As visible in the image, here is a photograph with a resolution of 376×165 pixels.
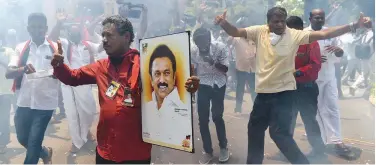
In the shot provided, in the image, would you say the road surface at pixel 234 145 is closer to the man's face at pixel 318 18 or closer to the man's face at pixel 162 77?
the man's face at pixel 318 18

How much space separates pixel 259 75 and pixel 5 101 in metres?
3.22

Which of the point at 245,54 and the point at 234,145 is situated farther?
the point at 245,54

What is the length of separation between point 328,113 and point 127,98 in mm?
2675

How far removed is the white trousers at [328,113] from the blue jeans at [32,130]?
2940mm

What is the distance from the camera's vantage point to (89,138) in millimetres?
4688

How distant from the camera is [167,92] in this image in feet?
7.23

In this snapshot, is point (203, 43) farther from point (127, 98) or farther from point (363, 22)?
point (127, 98)

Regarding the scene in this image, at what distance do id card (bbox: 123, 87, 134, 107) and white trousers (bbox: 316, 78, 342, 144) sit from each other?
2.60 metres

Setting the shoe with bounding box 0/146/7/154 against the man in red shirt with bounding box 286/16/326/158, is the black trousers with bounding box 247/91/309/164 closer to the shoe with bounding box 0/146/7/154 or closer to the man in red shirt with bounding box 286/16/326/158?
the man in red shirt with bounding box 286/16/326/158

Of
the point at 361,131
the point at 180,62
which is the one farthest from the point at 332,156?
the point at 180,62

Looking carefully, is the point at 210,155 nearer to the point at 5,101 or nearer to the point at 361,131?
the point at 361,131

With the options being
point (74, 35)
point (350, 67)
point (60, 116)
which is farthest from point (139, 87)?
point (350, 67)

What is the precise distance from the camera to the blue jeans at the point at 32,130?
347 centimetres

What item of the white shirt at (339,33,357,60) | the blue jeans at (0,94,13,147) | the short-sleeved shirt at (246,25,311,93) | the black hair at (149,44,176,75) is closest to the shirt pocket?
the short-sleeved shirt at (246,25,311,93)
